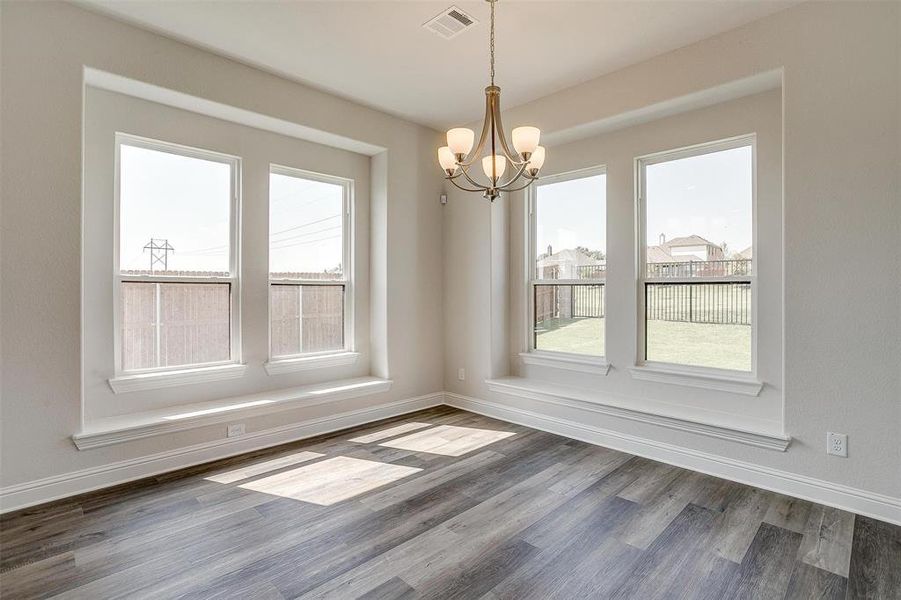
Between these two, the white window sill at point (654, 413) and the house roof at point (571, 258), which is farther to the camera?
the house roof at point (571, 258)

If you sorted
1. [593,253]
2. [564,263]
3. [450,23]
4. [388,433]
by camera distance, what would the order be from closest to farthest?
1. [450,23]
2. [388,433]
3. [593,253]
4. [564,263]

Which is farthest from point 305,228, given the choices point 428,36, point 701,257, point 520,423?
point 701,257

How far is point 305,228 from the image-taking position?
4242 mm

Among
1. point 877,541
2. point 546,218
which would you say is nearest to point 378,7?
point 546,218

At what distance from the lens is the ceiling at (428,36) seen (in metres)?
2.73

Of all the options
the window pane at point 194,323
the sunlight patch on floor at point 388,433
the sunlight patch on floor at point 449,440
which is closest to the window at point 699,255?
the sunlight patch on floor at point 449,440

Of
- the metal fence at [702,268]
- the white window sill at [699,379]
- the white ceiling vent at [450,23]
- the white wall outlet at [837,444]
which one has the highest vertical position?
the white ceiling vent at [450,23]

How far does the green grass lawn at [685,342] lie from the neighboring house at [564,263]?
0.46 metres

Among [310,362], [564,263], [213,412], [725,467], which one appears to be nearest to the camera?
[725,467]

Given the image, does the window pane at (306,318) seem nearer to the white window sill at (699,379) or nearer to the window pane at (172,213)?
the window pane at (172,213)

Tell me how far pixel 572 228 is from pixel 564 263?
0.34 m

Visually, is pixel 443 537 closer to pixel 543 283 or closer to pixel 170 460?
pixel 170 460

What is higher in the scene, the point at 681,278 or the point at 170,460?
the point at 681,278

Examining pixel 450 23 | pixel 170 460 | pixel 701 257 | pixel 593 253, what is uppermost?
pixel 450 23
